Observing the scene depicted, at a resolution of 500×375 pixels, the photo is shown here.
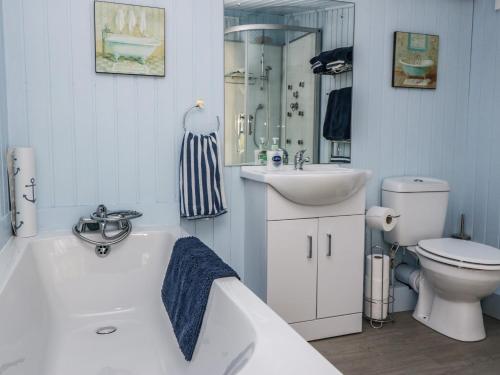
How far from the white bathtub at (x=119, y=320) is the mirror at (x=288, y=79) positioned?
2.52 ft

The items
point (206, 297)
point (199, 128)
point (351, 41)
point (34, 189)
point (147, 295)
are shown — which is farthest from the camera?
point (351, 41)

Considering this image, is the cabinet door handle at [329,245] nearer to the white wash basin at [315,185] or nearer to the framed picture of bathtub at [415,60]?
the white wash basin at [315,185]

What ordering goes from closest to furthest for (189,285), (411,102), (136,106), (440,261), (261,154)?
(189,285) → (136,106) → (440,261) → (261,154) → (411,102)

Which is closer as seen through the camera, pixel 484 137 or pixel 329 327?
Result: pixel 329 327

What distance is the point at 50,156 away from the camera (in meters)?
2.15

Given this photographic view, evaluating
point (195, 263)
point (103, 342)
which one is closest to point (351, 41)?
point (195, 263)

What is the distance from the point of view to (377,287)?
2.61 m

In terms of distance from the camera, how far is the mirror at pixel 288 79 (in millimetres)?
2455

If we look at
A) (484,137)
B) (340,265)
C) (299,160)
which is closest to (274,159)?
(299,160)

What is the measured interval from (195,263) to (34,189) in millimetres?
972

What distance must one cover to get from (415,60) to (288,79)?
95 cm

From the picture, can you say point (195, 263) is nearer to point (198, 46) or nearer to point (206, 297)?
point (206, 297)

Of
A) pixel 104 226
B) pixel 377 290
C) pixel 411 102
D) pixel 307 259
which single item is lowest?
pixel 377 290

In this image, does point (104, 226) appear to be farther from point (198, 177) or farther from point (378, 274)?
point (378, 274)
